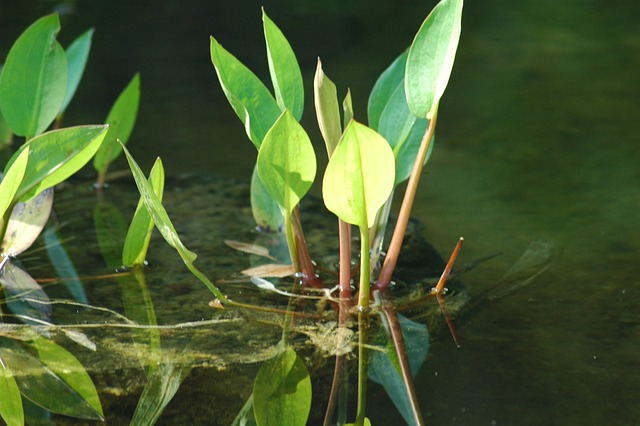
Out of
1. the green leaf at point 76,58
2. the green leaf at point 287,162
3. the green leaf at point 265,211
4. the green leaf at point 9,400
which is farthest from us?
the green leaf at point 76,58

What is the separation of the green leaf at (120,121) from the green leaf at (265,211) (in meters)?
0.29

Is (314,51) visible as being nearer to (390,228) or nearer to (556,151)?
(556,151)

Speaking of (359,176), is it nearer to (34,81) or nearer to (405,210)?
(405,210)

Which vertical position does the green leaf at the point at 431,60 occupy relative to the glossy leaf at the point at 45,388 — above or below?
above

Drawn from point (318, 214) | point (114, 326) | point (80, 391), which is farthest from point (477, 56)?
point (80, 391)

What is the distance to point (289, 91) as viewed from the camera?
0.88 metres

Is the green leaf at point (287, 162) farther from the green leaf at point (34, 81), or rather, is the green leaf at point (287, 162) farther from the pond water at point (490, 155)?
the green leaf at point (34, 81)

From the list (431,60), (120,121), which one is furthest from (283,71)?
(120,121)

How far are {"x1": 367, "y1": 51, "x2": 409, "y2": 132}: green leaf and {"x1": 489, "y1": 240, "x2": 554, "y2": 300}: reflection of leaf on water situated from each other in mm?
227

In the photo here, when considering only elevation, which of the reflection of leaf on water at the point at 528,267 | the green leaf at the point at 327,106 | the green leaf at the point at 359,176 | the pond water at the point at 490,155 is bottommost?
the reflection of leaf on water at the point at 528,267

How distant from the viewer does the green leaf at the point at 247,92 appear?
0.85 meters

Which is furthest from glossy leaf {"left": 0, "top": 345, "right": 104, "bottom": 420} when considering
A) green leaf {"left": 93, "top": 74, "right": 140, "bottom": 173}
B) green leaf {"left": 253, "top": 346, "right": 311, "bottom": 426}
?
green leaf {"left": 93, "top": 74, "right": 140, "bottom": 173}

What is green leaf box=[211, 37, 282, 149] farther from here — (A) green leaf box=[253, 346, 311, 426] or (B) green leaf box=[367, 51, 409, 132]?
(A) green leaf box=[253, 346, 311, 426]

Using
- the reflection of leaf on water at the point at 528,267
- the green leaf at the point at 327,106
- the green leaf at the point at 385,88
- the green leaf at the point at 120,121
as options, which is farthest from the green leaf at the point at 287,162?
the green leaf at the point at 120,121
